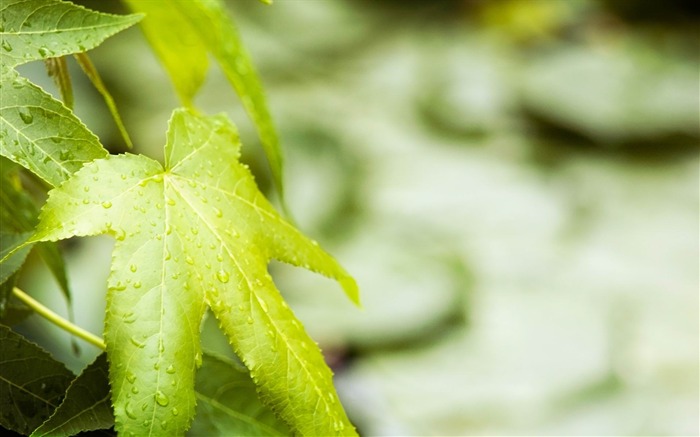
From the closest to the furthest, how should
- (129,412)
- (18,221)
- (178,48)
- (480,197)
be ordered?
(129,412) < (18,221) < (178,48) < (480,197)

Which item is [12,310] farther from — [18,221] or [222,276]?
[222,276]

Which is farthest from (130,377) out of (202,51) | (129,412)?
(202,51)

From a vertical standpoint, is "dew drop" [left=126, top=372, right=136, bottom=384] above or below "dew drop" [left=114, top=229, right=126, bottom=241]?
below

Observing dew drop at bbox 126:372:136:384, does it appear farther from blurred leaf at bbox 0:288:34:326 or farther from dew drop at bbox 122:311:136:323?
blurred leaf at bbox 0:288:34:326

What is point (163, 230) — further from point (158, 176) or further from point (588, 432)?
point (588, 432)

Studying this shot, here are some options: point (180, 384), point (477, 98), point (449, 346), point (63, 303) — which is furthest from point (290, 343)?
point (477, 98)

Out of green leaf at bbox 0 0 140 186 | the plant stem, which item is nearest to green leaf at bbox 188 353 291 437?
the plant stem
